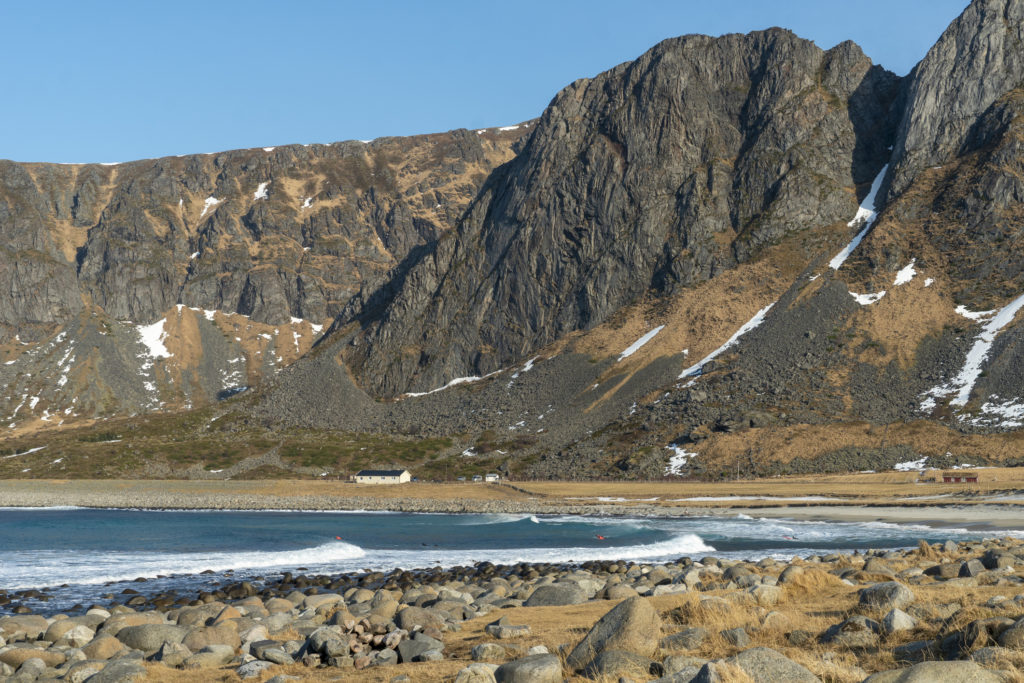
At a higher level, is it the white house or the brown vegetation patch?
the brown vegetation patch

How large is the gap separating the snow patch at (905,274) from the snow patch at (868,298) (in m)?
3.95

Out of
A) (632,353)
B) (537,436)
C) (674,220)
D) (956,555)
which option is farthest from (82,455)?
(956,555)

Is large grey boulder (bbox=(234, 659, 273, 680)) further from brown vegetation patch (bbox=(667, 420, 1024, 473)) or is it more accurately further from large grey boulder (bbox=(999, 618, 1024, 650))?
brown vegetation patch (bbox=(667, 420, 1024, 473))

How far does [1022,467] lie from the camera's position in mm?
102188

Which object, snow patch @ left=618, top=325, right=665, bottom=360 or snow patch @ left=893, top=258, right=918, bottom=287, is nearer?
snow patch @ left=893, top=258, right=918, bottom=287

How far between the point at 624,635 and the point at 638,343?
160 m

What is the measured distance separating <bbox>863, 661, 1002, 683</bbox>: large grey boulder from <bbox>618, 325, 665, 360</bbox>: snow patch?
16035cm

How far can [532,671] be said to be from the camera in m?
12.4

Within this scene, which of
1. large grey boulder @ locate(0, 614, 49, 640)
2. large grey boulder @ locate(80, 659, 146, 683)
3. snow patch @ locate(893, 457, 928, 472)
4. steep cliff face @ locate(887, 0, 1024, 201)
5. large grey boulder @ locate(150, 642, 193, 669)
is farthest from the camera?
steep cliff face @ locate(887, 0, 1024, 201)

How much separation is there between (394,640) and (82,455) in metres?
168

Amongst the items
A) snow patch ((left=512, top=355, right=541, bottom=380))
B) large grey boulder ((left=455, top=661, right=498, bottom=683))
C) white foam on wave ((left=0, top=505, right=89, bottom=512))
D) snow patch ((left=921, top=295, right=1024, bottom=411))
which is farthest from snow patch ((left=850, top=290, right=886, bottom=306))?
large grey boulder ((left=455, top=661, right=498, bottom=683))

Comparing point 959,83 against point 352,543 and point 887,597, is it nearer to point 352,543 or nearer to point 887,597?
point 352,543

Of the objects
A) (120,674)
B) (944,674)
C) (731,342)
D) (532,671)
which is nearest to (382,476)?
(731,342)

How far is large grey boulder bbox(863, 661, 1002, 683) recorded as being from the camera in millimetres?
9484
